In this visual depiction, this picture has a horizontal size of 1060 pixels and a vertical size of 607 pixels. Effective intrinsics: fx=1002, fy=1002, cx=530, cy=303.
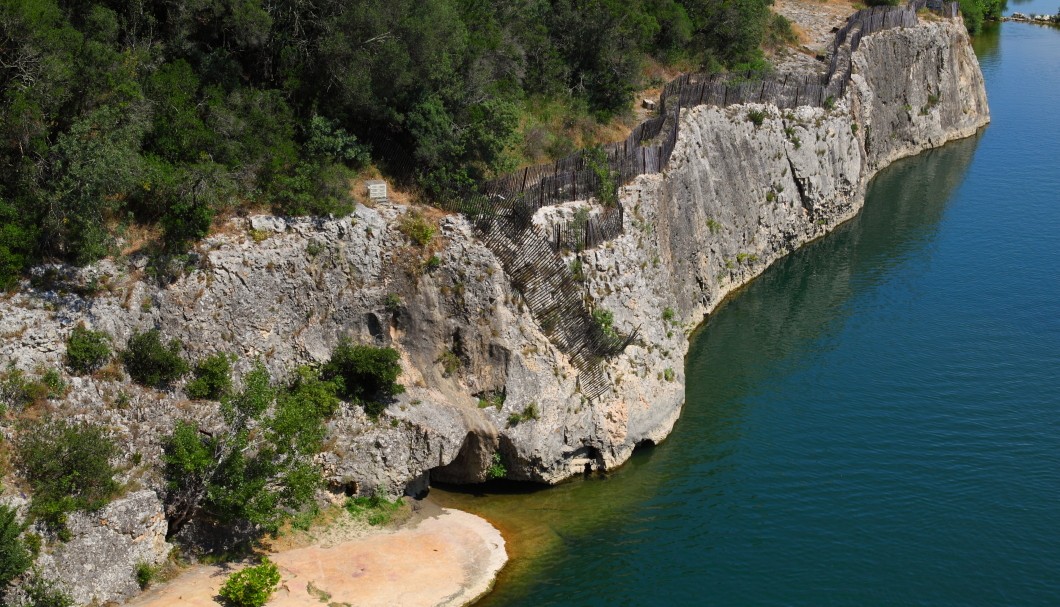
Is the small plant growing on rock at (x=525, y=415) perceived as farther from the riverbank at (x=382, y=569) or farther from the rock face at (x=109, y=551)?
the rock face at (x=109, y=551)

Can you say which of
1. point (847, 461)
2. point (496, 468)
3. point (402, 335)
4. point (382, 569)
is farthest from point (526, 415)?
point (847, 461)

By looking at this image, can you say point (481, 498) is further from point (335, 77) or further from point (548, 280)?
point (335, 77)

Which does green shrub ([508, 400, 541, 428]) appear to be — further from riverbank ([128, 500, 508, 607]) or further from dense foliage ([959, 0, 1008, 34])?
dense foliage ([959, 0, 1008, 34])

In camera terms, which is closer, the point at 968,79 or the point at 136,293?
the point at 136,293

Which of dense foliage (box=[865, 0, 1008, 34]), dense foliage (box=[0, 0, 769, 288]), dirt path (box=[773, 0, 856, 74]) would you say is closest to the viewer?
dense foliage (box=[0, 0, 769, 288])

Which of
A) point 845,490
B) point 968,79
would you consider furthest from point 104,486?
point 968,79

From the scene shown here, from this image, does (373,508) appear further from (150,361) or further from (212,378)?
(150,361)

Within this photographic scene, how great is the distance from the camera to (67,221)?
32.2 m

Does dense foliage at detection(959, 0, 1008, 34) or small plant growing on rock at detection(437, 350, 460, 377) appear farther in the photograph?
dense foliage at detection(959, 0, 1008, 34)

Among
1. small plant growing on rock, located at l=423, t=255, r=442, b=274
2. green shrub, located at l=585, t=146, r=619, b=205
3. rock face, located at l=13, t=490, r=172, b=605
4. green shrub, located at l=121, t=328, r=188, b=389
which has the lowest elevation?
rock face, located at l=13, t=490, r=172, b=605

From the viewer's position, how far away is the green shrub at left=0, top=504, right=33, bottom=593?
26594mm

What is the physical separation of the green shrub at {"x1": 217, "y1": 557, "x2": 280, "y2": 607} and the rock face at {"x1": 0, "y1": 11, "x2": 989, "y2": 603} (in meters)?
2.66

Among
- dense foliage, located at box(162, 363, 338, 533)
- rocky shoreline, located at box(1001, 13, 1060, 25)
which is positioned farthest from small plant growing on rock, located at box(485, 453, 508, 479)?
rocky shoreline, located at box(1001, 13, 1060, 25)

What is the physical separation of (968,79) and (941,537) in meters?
61.2
